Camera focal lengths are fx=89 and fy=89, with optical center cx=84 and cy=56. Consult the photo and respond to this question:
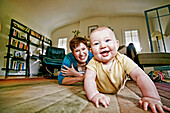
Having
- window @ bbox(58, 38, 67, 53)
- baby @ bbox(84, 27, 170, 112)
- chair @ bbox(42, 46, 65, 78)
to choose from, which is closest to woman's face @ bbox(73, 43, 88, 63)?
baby @ bbox(84, 27, 170, 112)

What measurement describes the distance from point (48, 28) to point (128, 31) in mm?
4366

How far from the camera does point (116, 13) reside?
14.8 feet

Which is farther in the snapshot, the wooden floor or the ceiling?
the ceiling

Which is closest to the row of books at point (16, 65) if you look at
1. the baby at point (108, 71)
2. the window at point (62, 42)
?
the window at point (62, 42)

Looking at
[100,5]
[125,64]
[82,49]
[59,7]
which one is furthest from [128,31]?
[125,64]

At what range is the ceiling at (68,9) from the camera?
3.46m

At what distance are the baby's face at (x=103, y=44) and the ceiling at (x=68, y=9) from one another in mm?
3923

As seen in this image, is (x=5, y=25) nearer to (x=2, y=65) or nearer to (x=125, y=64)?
(x=2, y=65)

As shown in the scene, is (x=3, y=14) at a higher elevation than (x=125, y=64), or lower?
higher

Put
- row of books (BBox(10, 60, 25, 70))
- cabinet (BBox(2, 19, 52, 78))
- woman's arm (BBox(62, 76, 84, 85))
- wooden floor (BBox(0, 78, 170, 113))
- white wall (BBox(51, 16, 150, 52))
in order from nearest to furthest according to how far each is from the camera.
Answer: wooden floor (BBox(0, 78, 170, 113)) → woman's arm (BBox(62, 76, 84, 85)) → cabinet (BBox(2, 19, 52, 78)) → row of books (BBox(10, 60, 25, 70)) → white wall (BBox(51, 16, 150, 52))

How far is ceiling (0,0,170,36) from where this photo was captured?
346 centimetres

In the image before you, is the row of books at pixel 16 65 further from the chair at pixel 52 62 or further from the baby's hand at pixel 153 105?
the baby's hand at pixel 153 105

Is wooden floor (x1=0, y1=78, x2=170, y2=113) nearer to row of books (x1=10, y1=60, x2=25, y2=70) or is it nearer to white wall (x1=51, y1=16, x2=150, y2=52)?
row of books (x1=10, y1=60, x2=25, y2=70)

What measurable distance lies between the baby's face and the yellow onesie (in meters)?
0.06
